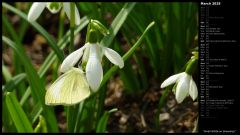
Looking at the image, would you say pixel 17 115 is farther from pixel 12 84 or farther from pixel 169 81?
pixel 169 81

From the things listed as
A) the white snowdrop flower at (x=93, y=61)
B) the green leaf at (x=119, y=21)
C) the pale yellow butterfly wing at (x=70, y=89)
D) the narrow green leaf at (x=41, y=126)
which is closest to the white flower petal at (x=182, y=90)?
the white snowdrop flower at (x=93, y=61)

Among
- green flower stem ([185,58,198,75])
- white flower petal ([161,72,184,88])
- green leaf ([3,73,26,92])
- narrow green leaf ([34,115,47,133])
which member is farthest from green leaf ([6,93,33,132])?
green flower stem ([185,58,198,75])

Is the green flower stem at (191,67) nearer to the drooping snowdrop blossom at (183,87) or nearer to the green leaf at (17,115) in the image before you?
the drooping snowdrop blossom at (183,87)

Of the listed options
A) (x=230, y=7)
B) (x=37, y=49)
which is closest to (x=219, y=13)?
(x=230, y=7)

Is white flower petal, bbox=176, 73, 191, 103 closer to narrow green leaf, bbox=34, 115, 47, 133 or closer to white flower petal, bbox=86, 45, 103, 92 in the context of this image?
white flower petal, bbox=86, 45, 103, 92

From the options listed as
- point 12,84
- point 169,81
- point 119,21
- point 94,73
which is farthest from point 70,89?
point 12,84

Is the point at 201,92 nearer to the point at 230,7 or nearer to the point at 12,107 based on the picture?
the point at 230,7
